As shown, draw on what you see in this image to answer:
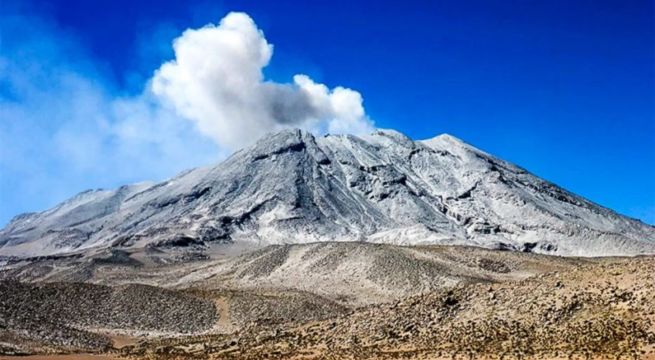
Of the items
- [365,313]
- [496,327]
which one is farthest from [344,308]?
[496,327]

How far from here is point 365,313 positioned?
4691cm

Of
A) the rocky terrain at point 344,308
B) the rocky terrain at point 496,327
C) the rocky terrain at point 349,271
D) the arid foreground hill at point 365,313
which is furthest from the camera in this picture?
the rocky terrain at point 349,271

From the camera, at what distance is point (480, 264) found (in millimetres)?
119812

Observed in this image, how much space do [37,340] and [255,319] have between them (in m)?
23.3

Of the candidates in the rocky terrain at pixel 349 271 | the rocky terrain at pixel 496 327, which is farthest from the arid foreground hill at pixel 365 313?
the rocky terrain at pixel 349 271

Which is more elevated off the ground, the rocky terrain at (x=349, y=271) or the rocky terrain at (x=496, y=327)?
the rocky terrain at (x=349, y=271)

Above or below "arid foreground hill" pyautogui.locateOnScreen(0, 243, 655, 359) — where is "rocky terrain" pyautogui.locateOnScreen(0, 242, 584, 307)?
above

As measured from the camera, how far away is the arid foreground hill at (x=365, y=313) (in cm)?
3638

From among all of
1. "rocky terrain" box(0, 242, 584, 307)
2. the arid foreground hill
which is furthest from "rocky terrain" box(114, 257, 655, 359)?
"rocky terrain" box(0, 242, 584, 307)

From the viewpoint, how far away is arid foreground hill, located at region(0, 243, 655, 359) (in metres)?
36.4

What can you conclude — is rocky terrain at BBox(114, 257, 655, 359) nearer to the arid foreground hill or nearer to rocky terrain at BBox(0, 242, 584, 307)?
the arid foreground hill

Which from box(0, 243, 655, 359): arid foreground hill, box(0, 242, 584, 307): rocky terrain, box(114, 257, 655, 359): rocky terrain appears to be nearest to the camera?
box(114, 257, 655, 359): rocky terrain

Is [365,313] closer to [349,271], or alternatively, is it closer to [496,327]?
[496,327]

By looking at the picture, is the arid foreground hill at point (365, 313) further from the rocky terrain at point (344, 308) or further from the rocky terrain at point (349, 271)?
the rocky terrain at point (349, 271)
